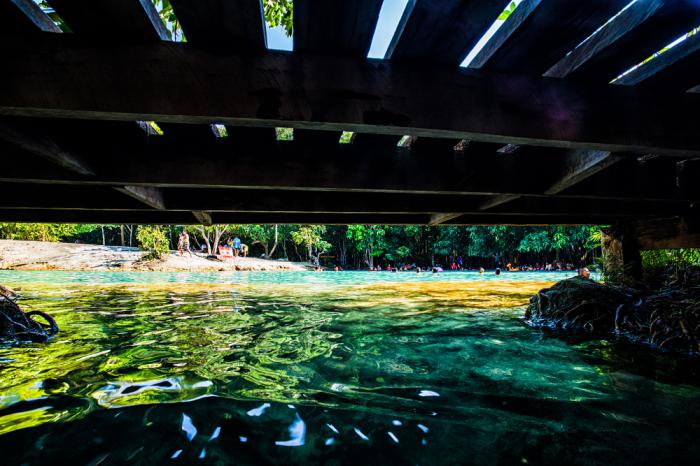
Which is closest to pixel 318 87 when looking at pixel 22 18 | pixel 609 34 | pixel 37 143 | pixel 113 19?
pixel 113 19

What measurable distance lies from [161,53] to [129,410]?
6.41 feet

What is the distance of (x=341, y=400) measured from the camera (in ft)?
6.04

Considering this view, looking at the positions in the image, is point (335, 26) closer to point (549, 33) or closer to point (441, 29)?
point (441, 29)

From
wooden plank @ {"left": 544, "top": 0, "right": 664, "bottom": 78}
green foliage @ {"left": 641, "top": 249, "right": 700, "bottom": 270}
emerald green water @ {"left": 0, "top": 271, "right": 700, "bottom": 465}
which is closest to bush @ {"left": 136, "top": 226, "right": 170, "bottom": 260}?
emerald green water @ {"left": 0, "top": 271, "right": 700, "bottom": 465}

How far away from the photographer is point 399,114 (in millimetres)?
2025

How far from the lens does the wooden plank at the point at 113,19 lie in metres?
1.60

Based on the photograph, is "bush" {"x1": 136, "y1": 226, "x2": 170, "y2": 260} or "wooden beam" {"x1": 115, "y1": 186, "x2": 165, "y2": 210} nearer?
"wooden beam" {"x1": 115, "y1": 186, "x2": 165, "y2": 210}

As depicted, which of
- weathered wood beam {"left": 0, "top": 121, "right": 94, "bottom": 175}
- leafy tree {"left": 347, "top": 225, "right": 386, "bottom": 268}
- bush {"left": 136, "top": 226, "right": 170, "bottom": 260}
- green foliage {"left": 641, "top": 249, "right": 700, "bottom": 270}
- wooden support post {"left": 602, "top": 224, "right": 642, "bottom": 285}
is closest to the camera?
weathered wood beam {"left": 0, "top": 121, "right": 94, "bottom": 175}

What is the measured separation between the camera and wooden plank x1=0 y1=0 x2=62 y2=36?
5.32ft

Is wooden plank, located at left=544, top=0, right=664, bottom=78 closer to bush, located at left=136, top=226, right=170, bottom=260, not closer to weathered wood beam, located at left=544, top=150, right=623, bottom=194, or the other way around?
weathered wood beam, located at left=544, top=150, right=623, bottom=194

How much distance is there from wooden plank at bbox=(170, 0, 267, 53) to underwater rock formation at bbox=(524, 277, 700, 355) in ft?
14.3

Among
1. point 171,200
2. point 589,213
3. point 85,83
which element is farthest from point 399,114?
point 589,213

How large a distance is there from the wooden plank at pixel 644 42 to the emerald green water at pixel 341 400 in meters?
2.07

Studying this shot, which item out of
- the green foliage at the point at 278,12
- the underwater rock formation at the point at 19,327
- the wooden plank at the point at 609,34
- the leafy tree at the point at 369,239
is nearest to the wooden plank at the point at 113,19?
the green foliage at the point at 278,12
